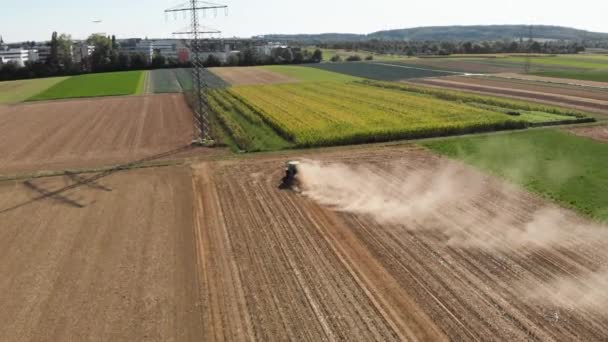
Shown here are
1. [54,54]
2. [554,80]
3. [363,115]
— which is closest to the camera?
[363,115]

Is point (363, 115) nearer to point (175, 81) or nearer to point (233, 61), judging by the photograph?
point (175, 81)

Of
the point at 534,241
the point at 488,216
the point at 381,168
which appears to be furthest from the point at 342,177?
the point at 534,241

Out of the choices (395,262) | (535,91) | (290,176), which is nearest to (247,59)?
(535,91)

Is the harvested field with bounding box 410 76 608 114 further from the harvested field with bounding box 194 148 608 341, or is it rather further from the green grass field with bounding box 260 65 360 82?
the harvested field with bounding box 194 148 608 341

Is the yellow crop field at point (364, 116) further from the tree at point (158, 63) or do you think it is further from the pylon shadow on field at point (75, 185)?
the tree at point (158, 63)

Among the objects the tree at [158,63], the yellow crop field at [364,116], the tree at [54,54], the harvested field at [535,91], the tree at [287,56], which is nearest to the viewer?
the yellow crop field at [364,116]

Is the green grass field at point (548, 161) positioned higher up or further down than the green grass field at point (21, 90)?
further down

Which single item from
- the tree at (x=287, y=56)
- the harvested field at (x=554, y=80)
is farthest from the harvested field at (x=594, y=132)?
the tree at (x=287, y=56)
